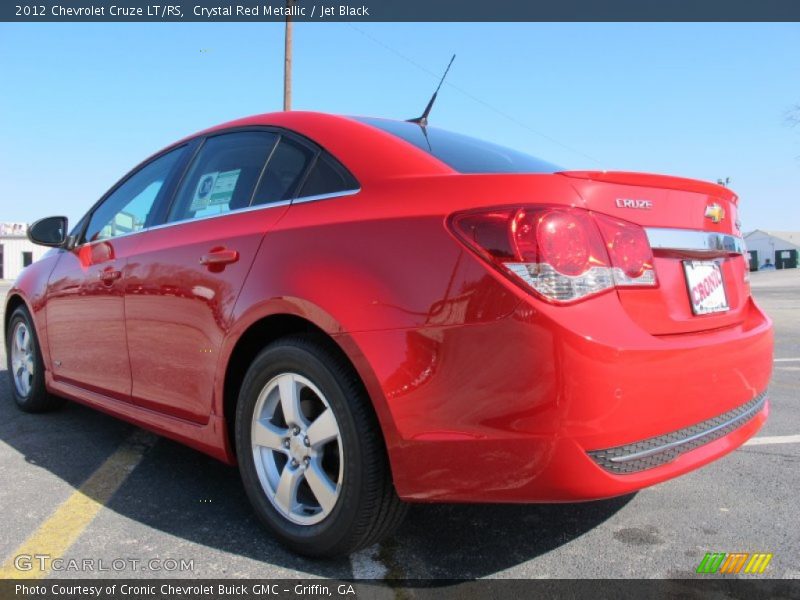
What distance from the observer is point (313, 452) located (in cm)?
224

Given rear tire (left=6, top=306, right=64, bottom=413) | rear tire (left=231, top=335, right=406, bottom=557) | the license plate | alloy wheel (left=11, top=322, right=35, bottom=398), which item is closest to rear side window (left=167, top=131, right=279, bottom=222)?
rear tire (left=231, top=335, right=406, bottom=557)

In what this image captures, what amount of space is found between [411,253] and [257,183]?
103 centimetres

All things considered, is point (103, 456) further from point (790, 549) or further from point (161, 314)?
point (790, 549)

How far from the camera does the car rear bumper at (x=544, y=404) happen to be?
176 cm

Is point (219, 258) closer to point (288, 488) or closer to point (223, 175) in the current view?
point (223, 175)

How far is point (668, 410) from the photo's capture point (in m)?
1.91

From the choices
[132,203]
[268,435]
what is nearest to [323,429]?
[268,435]

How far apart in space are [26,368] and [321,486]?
3.20 meters

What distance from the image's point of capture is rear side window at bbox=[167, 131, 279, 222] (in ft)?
9.07

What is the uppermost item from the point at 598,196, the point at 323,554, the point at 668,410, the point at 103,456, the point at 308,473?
the point at 598,196

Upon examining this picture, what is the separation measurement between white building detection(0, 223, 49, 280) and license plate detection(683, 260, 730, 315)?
6331 cm

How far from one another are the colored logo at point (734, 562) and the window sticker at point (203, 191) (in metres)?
2.46

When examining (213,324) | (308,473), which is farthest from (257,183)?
(308,473)

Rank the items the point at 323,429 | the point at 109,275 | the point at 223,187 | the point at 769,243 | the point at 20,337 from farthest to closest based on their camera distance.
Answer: the point at 769,243 < the point at 20,337 < the point at 109,275 < the point at 223,187 < the point at 323,429
